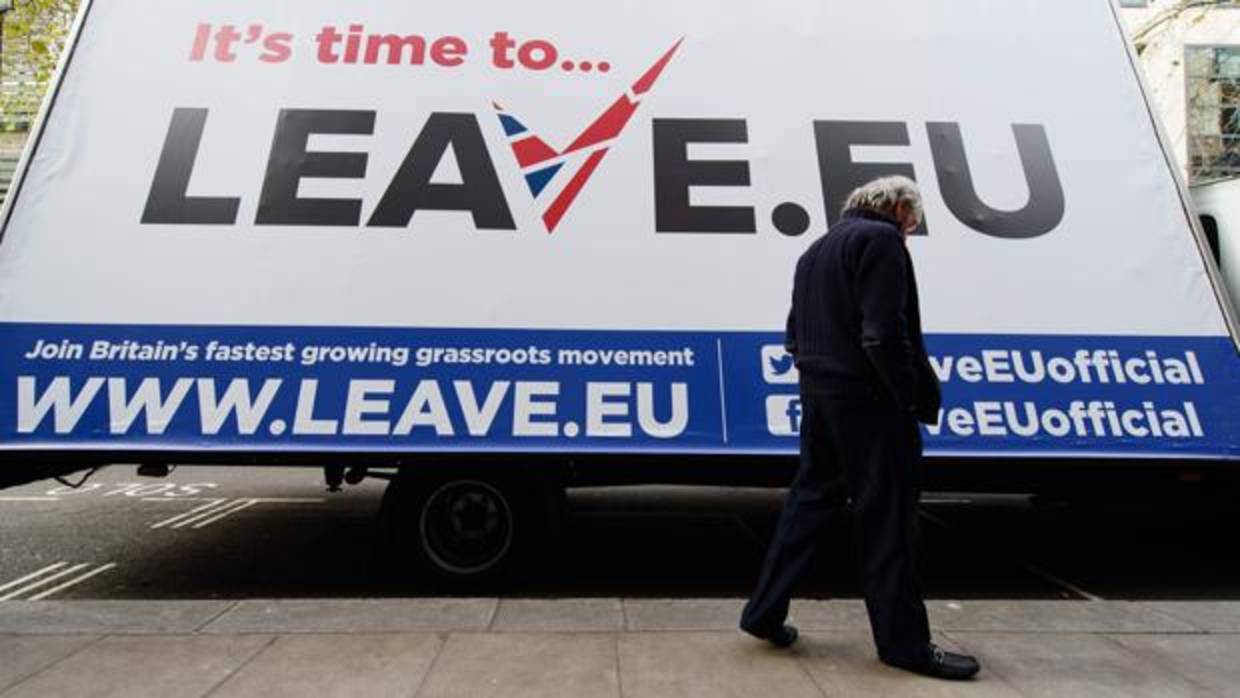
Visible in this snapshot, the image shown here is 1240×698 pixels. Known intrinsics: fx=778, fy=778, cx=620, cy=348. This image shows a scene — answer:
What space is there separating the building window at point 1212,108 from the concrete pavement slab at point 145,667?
1972 centimetres

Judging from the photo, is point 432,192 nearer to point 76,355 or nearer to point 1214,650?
point 76,355

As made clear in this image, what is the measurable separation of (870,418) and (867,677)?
1054 mm

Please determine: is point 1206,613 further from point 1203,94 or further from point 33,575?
point 1203,94

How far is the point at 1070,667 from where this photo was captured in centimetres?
331

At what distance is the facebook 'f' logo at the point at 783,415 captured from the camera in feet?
13.8

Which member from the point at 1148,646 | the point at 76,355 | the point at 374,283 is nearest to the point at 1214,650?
the point at 1148,646

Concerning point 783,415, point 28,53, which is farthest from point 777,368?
point 28,53

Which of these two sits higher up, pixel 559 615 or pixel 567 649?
pixel 559 615

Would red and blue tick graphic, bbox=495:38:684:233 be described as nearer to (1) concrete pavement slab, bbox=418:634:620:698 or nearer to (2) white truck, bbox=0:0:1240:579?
(2) white truck, bbox=0:0:1240:579

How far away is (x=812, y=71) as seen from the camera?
465 cm

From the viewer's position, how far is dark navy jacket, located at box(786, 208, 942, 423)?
3.05 meters

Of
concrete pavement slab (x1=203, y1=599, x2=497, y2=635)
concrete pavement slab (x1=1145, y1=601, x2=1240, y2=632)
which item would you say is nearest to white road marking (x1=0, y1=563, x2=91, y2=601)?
concrete pavement slab (x1=203, y1=599, x2=497, y2=635)

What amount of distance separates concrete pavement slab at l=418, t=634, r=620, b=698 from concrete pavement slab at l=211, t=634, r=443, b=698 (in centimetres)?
11

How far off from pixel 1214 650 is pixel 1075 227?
229cm
